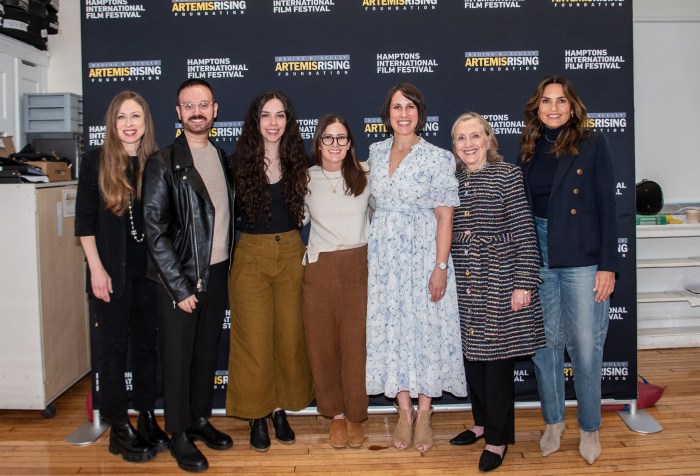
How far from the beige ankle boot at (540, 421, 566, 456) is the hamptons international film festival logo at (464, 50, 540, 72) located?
1952 millimetres

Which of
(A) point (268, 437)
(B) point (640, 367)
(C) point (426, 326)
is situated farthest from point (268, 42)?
(B) point (640, 367)

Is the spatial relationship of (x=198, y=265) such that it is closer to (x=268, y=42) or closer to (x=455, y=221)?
(x=455, y=221)

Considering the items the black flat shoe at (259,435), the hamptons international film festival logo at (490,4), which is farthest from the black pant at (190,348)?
the hamptons international film festival logo at (490,4)

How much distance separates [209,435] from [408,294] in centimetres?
127

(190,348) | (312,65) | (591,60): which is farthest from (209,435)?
(591,60)

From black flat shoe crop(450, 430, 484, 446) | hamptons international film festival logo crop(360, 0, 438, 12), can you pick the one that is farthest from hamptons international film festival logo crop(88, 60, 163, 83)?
black flat shoe crop(450, 430, 484, 446)

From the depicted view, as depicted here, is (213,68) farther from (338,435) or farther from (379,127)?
(338,435)

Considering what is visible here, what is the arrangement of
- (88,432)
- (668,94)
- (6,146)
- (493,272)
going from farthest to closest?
(668,94)
(6,146)
(88,432)
(493,272)

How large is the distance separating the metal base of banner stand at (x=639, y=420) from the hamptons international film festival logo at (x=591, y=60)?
1948 mm

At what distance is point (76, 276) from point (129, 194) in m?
1.47

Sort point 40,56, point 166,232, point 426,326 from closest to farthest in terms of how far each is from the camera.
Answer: point 166,232 < point 426,326 < point 40,56

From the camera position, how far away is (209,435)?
10.1 feet

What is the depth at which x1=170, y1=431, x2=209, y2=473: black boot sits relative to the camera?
2.82 m

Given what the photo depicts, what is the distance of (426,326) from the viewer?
2.86 meters
